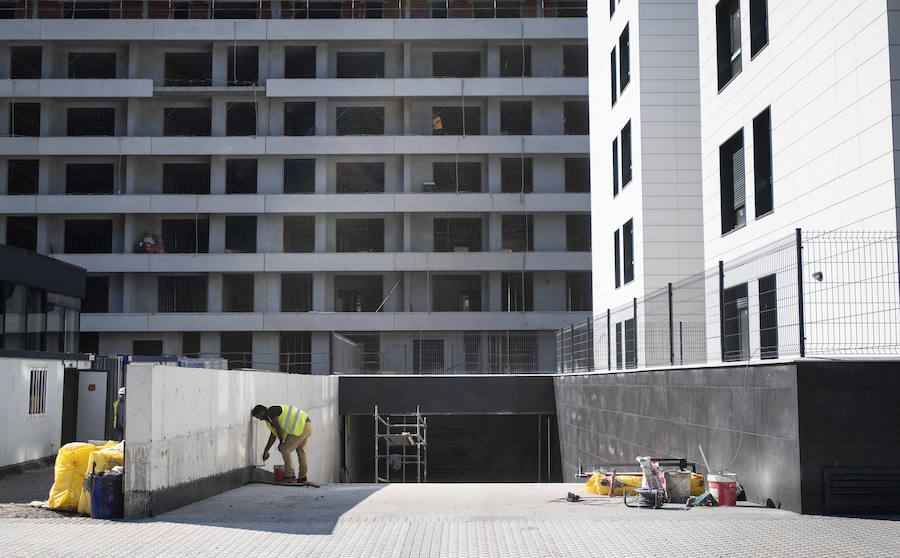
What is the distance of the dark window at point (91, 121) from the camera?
51000 millimetres

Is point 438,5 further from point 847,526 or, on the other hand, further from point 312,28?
point 847,526

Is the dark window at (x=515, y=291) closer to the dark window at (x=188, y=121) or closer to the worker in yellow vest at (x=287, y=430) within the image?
the dark window at (x=188, y=121)

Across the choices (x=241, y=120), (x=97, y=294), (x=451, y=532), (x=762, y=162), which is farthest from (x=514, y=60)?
(x=451, y=532)

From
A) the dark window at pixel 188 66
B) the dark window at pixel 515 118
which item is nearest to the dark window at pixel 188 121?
the dark window at pixel 188 66

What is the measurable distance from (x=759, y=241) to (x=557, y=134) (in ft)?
109

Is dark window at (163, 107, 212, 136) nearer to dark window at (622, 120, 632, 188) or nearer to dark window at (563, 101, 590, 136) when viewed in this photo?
dark window at (563, 101, 590, 136)

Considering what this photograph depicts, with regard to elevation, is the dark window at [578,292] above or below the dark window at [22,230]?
below

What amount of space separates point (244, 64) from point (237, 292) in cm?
1202

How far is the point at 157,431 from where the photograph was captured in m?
11.2

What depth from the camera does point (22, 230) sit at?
5050 cm

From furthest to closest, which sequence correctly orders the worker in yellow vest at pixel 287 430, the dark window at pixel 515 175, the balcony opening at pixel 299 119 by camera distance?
the balcony opening at pixel 299 119 < the dark window at pixel 515 175 < the worker in yellow vest at pixel 287 430

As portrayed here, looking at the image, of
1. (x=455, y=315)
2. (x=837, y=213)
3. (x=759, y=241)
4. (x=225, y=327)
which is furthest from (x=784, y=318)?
(x=225, y=327)

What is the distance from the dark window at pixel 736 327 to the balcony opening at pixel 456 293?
31355 mm

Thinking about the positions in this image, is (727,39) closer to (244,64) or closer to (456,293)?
(456,293)
